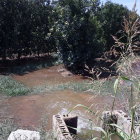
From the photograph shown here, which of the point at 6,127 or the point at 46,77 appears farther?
the point at 46,77

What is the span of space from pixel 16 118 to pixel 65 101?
72.8 inches

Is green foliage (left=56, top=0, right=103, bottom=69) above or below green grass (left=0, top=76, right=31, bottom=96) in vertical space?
above

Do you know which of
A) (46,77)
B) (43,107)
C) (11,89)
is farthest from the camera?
(46,77)

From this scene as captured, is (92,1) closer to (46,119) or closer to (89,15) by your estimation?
(89,15)

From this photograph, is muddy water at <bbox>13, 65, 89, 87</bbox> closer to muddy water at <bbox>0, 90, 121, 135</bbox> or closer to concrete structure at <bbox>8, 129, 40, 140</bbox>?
muddy water at <bbox>0, 90, 121, 135</bbox>

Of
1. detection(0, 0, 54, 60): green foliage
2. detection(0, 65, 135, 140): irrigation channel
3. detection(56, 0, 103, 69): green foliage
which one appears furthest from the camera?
detection(0, 0, 54, 60): green foliage

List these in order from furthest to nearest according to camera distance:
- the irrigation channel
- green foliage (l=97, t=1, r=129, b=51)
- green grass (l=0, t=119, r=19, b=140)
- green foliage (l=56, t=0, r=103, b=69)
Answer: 1. green foliage (l=97, t=1, r=129, b=51)
2. green foliage (l=56, t=0, r=103, b=69)
3. the irrigation channel
4. green grass (l=0, t=119, r=19, b=140)

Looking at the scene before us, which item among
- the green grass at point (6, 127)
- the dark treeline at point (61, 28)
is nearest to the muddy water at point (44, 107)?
the green grass at point (6, 127)

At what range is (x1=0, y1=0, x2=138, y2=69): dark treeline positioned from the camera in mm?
9266

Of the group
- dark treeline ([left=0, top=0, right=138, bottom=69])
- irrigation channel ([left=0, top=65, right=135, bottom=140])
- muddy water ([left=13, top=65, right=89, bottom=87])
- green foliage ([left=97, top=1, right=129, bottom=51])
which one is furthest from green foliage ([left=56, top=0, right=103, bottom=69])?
green foliage ([left=97, top=1, right=129, bottom=51])

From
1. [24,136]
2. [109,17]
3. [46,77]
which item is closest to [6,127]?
[24,136]

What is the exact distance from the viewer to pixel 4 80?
24.6 ft

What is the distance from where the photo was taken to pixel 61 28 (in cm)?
945

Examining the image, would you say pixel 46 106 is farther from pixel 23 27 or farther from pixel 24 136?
pixel 23 27
